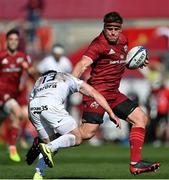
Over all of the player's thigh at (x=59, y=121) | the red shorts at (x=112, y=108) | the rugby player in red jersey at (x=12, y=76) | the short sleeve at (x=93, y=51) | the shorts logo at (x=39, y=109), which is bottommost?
the rugby player in red jersey at (x=12, y=76)

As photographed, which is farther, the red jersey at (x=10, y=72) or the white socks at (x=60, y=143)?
the red jersey at (x=10, y=72)

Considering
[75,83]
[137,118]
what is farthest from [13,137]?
[75,83]

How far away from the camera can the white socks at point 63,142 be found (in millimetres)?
10492

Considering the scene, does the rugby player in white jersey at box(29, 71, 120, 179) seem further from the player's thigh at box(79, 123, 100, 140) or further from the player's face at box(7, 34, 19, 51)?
the player's face at box(7, 34, 19, 51)

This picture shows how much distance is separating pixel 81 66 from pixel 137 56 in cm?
105

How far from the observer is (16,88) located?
17.1m

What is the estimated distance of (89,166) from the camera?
Result: 567 inches

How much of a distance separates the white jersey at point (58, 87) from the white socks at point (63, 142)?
0.47 meters

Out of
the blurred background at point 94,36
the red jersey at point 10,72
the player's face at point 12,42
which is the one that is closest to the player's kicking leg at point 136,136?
the red jersey at point 10,72

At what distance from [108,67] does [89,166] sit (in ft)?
8.85

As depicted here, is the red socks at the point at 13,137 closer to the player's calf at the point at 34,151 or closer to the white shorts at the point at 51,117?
the player's calf at the point at 34,151

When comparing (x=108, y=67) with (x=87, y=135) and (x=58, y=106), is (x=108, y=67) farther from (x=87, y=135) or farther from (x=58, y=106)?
(x=58, y=106)

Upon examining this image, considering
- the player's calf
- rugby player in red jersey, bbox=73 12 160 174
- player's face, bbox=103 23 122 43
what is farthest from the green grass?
player's face, bbox=103 23 122 43

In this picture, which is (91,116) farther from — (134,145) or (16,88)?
(16,88)
